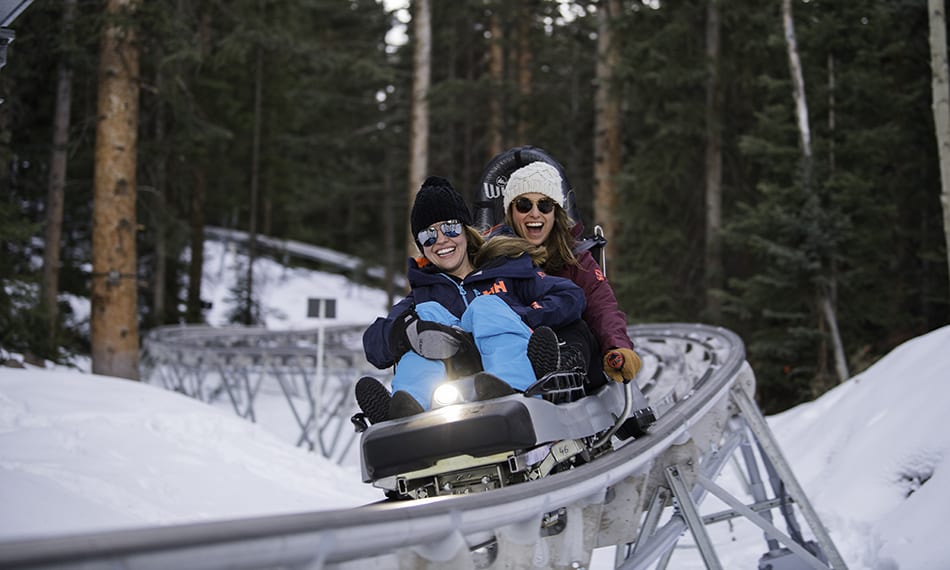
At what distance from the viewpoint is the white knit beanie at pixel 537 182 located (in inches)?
178

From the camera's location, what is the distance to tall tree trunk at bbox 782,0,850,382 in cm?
1301

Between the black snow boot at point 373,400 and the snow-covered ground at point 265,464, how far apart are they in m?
1.91

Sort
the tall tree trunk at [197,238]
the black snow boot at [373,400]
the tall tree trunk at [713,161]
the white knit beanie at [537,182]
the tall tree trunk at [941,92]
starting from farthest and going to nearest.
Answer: the tall tree trunk at [197,238]
the tall tree trunk at [713,161]
the tall tree trunk at [941,92]
the white knit beanie at [537,182]
the black snow boot at [373,400]

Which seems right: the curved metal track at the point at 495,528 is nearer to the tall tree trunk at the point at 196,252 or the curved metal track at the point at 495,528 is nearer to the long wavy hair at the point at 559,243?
the long wavy hair at the point at 559,243

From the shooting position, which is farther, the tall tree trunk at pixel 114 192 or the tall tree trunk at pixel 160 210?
the tall tree trunk at pixel 160 210

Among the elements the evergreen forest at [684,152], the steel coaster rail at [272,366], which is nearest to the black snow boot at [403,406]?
the evergreen forest at [684,152]

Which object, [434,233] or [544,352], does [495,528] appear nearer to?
[544,352]

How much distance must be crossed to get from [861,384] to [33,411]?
23.1ft

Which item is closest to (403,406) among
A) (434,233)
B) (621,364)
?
(434,233)

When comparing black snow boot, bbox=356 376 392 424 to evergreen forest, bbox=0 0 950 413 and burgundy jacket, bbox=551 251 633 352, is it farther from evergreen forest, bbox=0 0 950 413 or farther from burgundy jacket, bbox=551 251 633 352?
evergreen forest, bbox=0 0 950 413

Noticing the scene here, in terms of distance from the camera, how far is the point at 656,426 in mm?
3828

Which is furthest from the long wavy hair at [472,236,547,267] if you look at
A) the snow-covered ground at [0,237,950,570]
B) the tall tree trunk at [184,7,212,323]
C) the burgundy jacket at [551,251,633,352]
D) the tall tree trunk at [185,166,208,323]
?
the tall tree trunk at [185,166,208,323]

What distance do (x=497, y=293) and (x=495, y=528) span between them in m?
1.37

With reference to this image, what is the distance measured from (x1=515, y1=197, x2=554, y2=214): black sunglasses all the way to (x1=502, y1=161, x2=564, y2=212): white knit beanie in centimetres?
3
